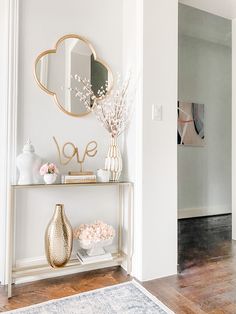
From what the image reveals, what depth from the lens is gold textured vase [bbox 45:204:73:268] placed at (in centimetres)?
188

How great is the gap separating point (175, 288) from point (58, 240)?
2.96ft

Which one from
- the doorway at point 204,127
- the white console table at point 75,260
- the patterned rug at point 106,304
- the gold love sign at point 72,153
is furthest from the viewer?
the doorway at point 204,127

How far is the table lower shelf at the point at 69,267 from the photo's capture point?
1861 mm

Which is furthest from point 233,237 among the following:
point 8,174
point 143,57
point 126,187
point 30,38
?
point 30,38

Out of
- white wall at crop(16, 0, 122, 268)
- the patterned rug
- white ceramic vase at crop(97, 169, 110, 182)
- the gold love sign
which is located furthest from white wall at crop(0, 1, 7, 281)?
white ceramic vase at crop(97, 169, 110, 182)

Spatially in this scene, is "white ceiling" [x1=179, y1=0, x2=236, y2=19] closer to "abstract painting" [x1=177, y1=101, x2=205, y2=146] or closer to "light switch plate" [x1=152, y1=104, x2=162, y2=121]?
"light switch plate" [x1=152, y1=104, x2=162, y2=121]

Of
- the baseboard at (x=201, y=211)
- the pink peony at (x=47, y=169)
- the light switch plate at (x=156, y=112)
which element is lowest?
the baseboard at (x=201, y=211)

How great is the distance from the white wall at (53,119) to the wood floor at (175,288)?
0.28 m

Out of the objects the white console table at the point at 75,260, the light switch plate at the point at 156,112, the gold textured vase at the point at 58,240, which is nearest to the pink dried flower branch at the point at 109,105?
the light switch plate at the point at 156,112

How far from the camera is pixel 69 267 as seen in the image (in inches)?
76.7

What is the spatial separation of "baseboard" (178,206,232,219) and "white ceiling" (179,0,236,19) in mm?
2696

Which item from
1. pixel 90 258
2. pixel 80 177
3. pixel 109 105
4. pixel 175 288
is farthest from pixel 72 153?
pixel 175 288

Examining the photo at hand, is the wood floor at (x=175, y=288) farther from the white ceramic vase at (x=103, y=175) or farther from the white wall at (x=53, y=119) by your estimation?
the white ceramic vase at (x=103, y=175)

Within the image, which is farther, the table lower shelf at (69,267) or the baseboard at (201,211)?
the baseboard at (201,211)
